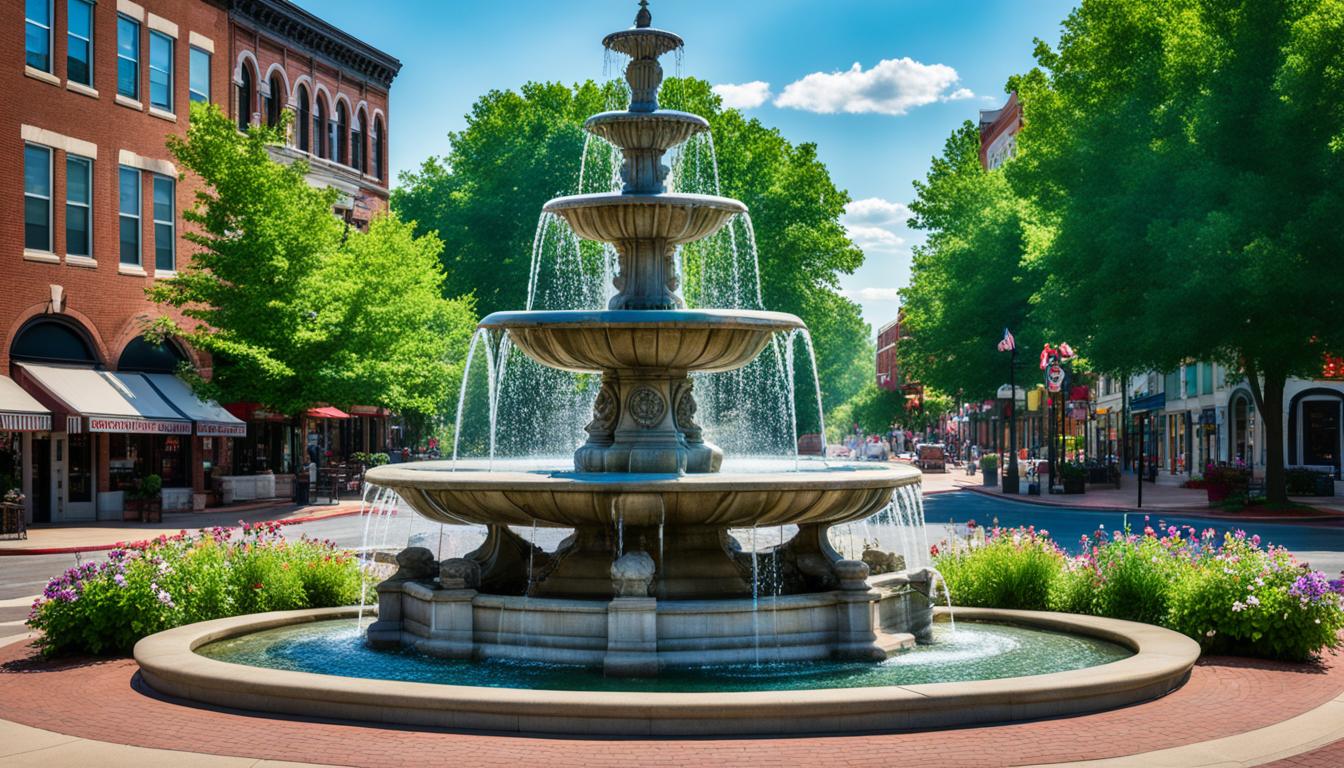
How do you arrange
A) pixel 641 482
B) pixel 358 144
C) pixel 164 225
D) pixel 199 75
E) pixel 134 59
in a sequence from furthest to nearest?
1. pixel 358 144
2. pixel 199 75
3. pixel 164 225
4. pixel 134 59
5. pixel 641 482

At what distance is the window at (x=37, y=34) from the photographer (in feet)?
112

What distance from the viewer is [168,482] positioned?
38938 mm

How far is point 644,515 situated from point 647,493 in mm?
417

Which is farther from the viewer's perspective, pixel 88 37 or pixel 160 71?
pixel 160 71

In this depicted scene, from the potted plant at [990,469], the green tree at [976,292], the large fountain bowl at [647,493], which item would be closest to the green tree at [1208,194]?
the green tree at [976,292]

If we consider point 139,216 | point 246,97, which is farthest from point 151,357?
point 246,97

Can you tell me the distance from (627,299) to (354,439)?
148 feet

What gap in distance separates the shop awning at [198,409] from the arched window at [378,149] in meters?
19.6

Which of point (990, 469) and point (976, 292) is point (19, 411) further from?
Result: point (990, 469)

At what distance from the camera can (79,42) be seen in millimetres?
35844

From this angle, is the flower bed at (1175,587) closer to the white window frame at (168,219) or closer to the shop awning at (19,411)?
the shop awning at (19,411)

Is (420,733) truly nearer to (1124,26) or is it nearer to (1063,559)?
A: (1063,559)

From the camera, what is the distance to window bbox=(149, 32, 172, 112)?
38875 millimetres

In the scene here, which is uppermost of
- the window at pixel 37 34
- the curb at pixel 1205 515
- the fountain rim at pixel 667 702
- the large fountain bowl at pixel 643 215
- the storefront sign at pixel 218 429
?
the window at pixel 37 34
